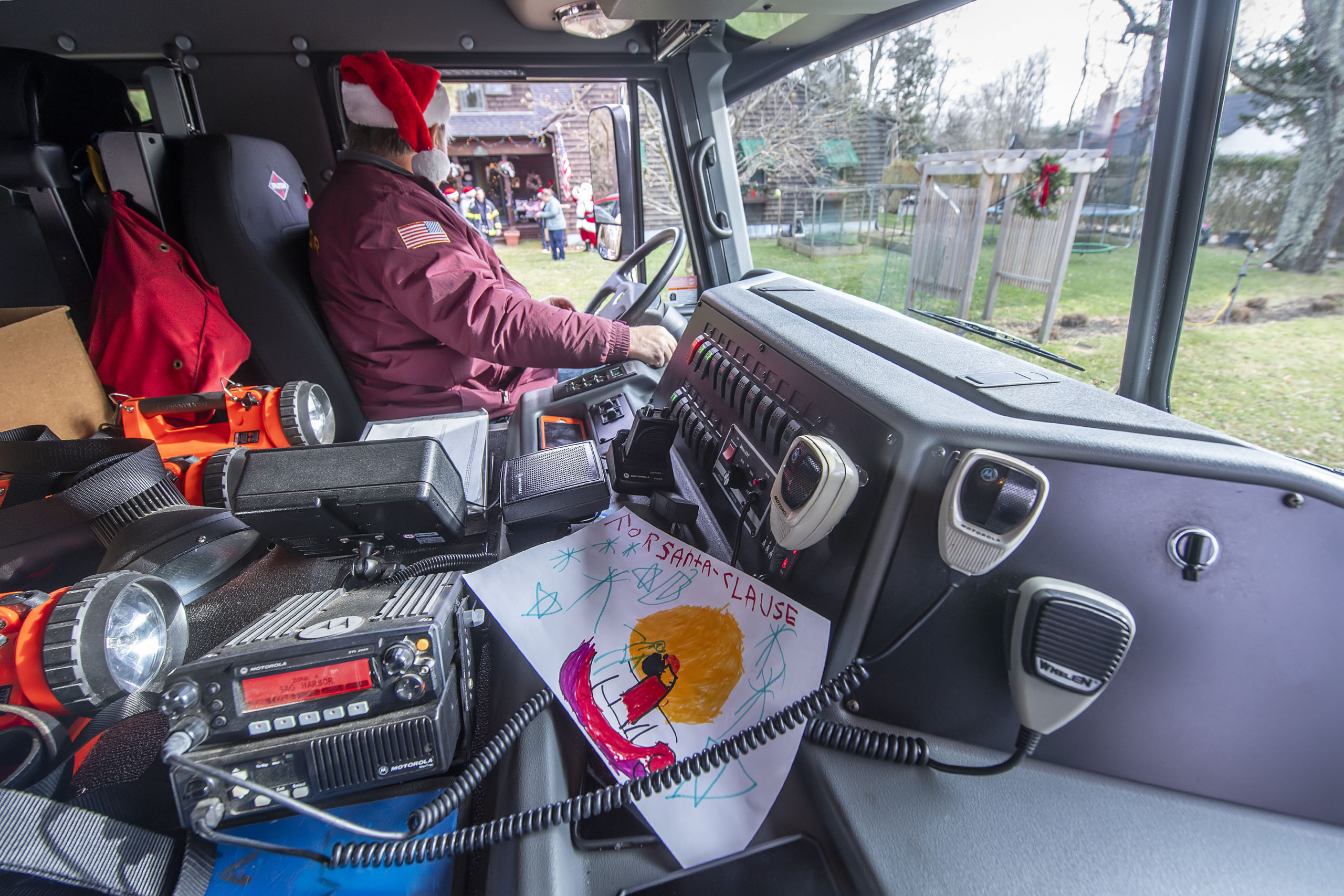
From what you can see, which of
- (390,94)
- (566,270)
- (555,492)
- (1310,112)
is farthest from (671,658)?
(566,270)

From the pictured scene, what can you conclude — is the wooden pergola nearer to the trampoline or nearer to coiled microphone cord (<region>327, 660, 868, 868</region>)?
the trampoline

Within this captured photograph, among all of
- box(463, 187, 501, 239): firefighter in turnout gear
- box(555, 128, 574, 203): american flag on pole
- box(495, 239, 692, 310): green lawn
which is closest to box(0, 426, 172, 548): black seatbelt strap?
box(495, 239, 692, 310): green lawn

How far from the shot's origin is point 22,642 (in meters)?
0.60

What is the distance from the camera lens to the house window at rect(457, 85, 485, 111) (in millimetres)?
2336

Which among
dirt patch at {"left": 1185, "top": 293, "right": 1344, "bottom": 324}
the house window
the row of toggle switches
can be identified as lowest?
the row of toggle switches

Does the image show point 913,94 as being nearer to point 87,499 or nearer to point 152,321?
point 87,499

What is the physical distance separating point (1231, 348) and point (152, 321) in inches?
99.2

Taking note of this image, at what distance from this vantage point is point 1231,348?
0.94 metres

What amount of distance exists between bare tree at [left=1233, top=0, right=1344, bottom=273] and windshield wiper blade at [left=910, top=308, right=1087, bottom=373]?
0.28 m

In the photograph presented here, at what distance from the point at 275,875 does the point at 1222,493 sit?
908 millimetres

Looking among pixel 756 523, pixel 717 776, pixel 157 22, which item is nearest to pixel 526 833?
pixel 717 776

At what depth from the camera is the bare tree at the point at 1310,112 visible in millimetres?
768

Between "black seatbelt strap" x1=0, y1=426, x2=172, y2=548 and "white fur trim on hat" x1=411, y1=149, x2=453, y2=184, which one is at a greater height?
"white fur trim on hat" x1=411, y1=149, x2=453, y2=184

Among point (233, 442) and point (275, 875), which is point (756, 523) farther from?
point (233, 442)
